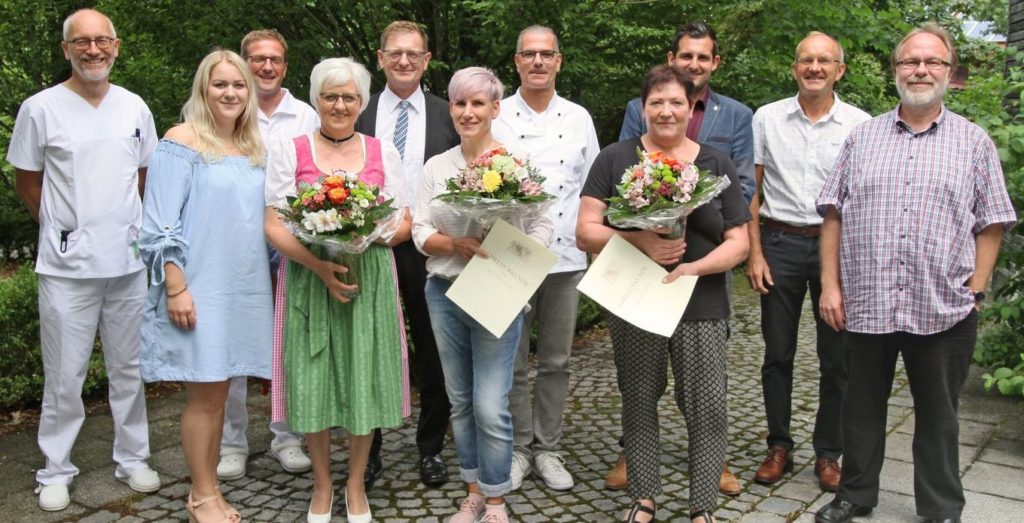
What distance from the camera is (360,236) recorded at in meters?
3.80

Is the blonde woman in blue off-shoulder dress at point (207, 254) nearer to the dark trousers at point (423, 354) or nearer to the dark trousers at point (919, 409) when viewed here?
the dark trousers at point (423, 354)

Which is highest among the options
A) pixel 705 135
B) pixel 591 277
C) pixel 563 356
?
pixel 705 135

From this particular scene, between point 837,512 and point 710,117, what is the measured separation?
6.49 feet

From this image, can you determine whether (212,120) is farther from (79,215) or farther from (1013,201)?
(1013,201)

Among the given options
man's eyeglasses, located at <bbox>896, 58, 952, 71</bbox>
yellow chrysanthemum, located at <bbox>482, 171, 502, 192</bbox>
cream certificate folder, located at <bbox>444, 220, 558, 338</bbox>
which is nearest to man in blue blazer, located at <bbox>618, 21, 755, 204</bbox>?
man's eyeglasses, located at <bbox>896, 58, 952, 71</bbox>

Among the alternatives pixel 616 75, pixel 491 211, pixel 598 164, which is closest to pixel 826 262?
pixel 598 164

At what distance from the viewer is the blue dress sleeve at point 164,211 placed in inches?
158

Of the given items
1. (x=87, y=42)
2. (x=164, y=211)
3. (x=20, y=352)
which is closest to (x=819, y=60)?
(x=164, y=211)

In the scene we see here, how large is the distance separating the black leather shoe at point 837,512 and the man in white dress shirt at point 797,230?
362 millimetres

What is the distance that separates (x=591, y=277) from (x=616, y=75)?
4.74 meters

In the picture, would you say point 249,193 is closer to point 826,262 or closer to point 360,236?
point 360,236

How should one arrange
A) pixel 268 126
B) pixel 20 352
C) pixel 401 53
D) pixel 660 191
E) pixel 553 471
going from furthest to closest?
pixel 20 352, pixel 268 126, pixel 553 471, pixel 401 53, pixel 660 191

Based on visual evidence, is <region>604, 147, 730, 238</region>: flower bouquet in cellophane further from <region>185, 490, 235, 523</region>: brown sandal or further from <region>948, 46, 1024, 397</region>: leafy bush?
<region>948, 46, 1024, 397</region>: leafy bush

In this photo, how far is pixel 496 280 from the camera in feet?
13.1
